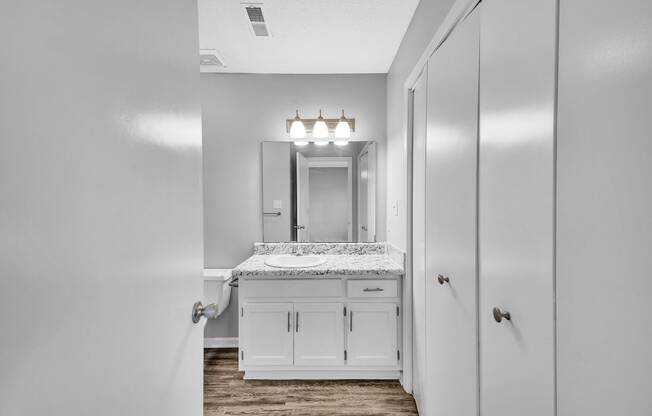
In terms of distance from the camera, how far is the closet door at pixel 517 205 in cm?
78

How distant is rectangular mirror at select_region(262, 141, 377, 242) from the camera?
114 inches

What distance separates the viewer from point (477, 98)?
1.16m

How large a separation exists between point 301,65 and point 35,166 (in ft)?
8.25

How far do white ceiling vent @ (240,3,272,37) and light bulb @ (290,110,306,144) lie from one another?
0.74m

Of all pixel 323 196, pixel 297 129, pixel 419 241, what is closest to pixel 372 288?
pixel 419 241

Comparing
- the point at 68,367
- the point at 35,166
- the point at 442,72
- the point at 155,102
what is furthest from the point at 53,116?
the point at 442,72

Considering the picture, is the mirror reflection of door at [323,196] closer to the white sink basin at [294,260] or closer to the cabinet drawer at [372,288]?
the white sink basin at [294,260]

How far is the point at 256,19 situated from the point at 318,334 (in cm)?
213

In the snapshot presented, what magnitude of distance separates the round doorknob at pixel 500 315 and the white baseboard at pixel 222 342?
8.16 ft

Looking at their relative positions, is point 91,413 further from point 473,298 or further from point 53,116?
point 473,298

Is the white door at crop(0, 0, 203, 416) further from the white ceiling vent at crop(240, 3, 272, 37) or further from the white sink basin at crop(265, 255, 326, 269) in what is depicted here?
the white sink basin at crop(265, 255, 326, 269)

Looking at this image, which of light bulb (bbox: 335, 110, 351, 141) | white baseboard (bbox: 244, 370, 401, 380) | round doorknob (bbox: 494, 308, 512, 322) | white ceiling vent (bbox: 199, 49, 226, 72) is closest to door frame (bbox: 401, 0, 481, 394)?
white baseboard (bbox: 244, 370, 401, 380)

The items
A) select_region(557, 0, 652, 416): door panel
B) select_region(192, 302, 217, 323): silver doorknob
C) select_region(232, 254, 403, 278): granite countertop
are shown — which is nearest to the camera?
select_region(557, 0, 652, 416): door panel

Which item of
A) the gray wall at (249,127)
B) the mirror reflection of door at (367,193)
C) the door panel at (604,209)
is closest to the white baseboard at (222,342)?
the gray wall at (249,127)
